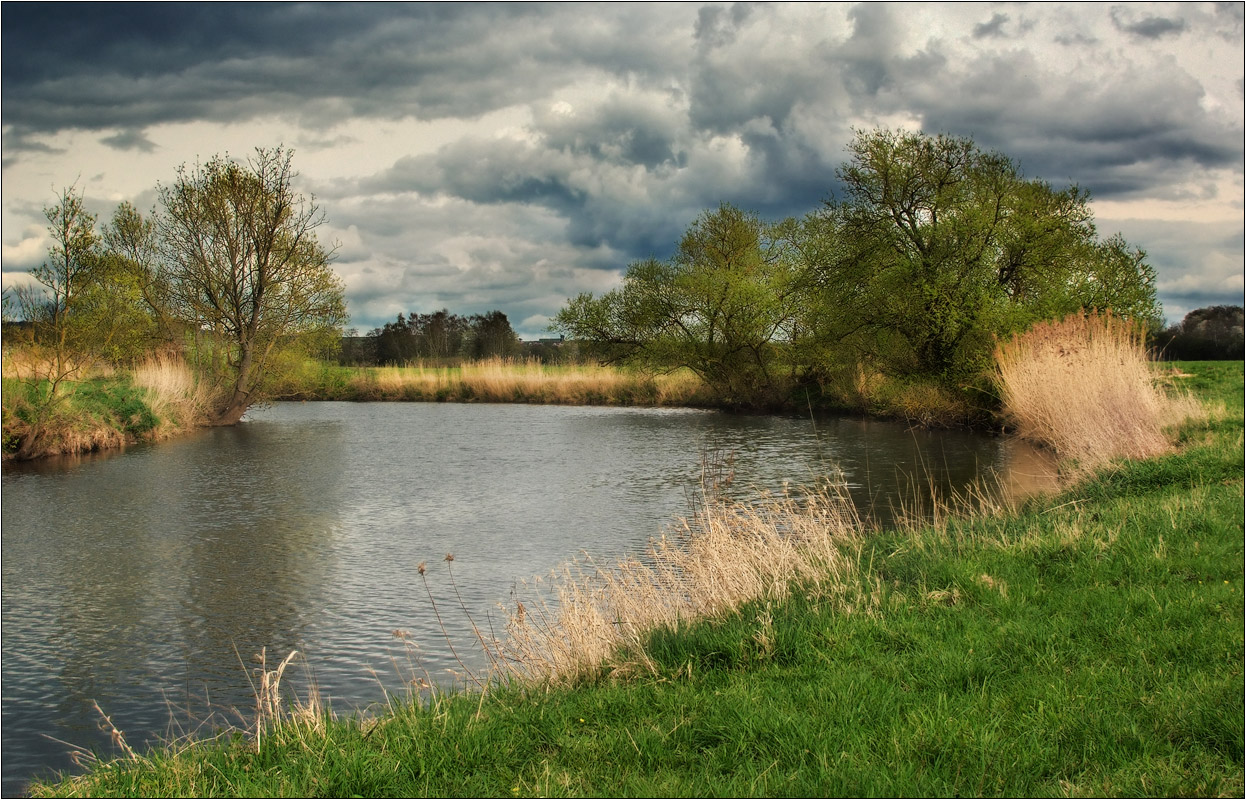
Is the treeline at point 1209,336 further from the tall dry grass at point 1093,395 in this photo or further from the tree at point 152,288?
the tree at point 152,288

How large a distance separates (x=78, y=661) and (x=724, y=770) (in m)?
5.52

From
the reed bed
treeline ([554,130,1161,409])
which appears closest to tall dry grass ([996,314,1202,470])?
treeline ([554,130,1161,409])

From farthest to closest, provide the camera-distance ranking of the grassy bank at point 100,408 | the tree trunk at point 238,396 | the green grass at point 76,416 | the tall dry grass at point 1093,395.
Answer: the tree trunk at point 238,396, the grassy bank at point 100,408, the green grass at point 76,416, the tall dry grass at point 1093,395

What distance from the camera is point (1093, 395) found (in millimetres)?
14102

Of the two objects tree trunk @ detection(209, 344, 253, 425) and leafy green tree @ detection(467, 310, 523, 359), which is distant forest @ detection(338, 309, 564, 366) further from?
tree trunk @ detection(209, 344, 253, 425)

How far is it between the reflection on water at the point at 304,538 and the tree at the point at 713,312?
385 inches

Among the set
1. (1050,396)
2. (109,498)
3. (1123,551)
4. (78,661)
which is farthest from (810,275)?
(78,661)

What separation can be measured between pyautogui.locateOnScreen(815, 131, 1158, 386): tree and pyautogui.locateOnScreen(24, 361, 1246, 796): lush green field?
19.4m

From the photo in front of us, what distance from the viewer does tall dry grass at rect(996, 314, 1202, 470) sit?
12906mm

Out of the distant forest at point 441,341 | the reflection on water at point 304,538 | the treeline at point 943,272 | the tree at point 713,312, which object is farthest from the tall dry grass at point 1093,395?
the distant forest at point 441,341

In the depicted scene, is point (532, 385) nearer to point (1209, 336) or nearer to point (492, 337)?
point (1209, 336)

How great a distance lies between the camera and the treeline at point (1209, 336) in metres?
22.6

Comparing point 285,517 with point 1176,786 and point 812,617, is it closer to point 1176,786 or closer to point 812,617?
point 812,617

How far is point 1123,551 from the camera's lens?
6.67 metres
